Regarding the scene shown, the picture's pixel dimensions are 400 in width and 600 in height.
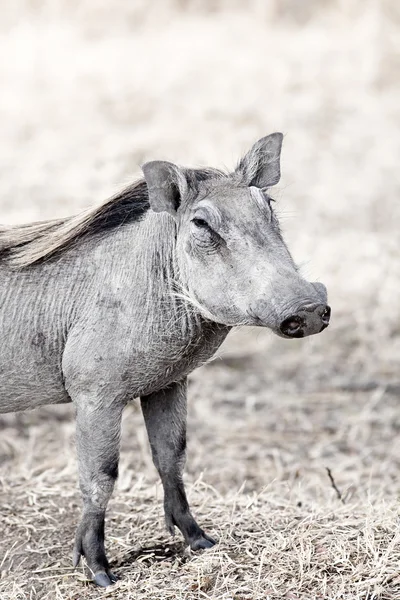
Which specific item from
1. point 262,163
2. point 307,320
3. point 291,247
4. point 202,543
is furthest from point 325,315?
point 291,247

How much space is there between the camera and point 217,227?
3852 mm

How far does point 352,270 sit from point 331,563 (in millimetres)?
6210

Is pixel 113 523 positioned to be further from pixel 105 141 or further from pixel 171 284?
pixel 105 141

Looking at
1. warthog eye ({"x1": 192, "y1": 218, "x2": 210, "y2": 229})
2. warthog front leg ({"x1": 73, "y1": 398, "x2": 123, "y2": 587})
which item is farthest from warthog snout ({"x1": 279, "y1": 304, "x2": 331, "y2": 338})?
warthog front leg ({"x1": 73, "y1": 398, "x2": 123, "y2": 587})

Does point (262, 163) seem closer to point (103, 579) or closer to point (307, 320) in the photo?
point (307, 320)

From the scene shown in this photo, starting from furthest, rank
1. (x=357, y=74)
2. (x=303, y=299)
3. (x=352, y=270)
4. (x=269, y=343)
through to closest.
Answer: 1. (x=357, y=74)
2. (x=352, y=270)
3. (x=269, y=343)
4. (x=303, y=299)

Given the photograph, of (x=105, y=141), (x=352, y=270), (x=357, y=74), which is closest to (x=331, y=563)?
(x=352, y=270)

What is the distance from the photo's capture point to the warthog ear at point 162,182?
393 cm

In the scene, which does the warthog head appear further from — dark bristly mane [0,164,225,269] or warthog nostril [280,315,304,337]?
dark bristly mane [0,164,225,269]

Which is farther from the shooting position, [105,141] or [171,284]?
[105,141]

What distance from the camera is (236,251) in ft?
12.5

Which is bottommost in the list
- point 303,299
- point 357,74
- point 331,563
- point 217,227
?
point 331,563

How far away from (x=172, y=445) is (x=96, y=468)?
1.60ft

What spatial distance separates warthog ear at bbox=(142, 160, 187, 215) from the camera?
12.9 ft
